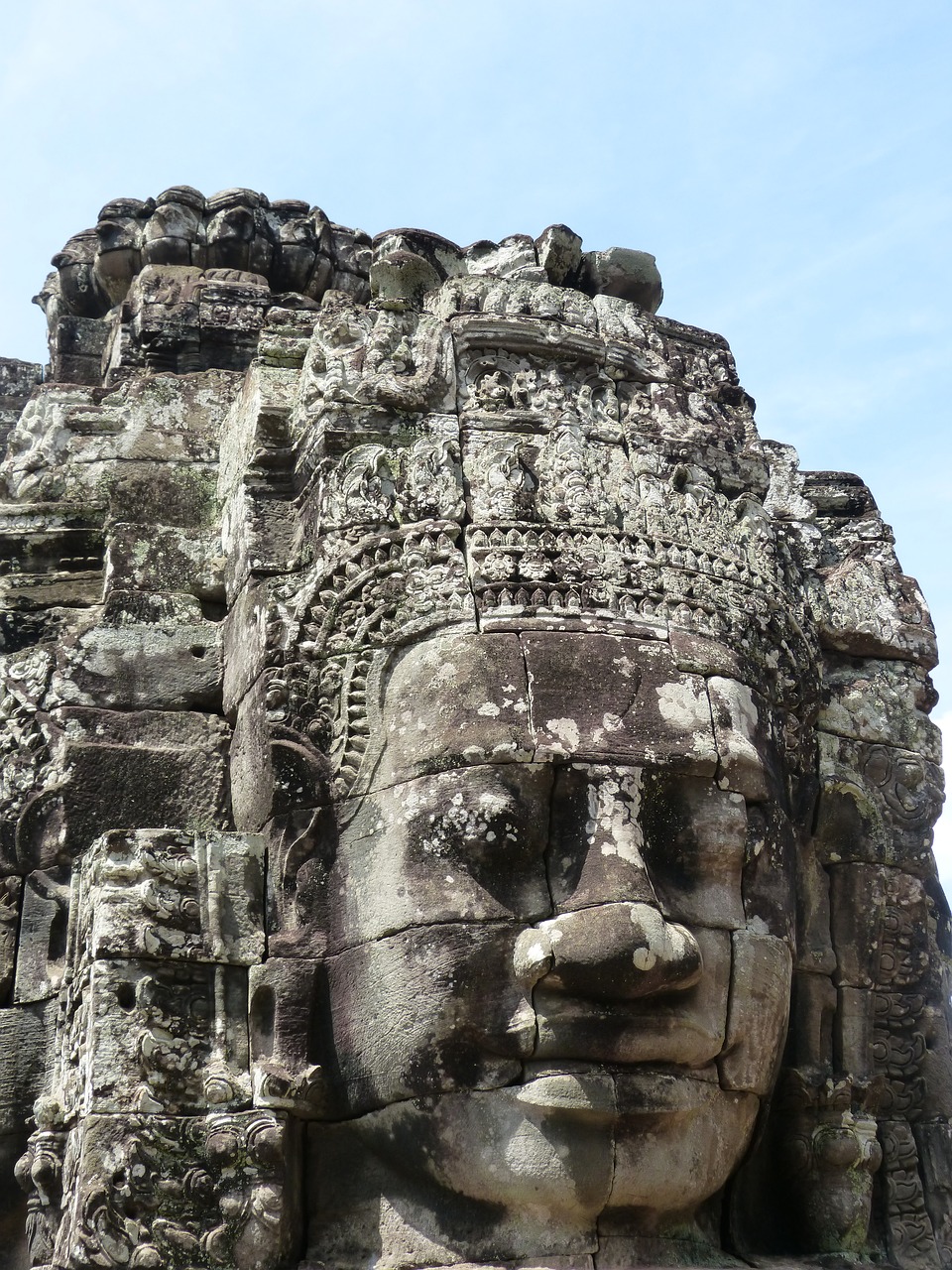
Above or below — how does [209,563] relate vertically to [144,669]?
above

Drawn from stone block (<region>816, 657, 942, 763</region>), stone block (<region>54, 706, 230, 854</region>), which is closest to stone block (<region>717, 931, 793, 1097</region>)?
stone block (<region>816, 657, 942, 763</region>)

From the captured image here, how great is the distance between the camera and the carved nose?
5.80m

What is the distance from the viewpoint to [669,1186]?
5867 millimetres

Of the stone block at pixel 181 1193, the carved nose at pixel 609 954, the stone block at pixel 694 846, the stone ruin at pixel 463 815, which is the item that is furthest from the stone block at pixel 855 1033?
the stone block at pixel 181 1193

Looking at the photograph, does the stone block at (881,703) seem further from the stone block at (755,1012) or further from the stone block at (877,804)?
the stone block at (755,1012)

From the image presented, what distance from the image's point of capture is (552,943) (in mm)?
5855

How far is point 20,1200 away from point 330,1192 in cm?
124

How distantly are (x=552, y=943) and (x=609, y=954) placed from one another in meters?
0.20

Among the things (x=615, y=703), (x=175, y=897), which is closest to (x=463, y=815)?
(x=615, y=703)

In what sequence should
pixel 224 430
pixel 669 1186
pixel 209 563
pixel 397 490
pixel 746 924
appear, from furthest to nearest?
pixel 224 430 < pixel 209 563 < pixel 397 490 < pixel 746 924 < pixel 669 1186

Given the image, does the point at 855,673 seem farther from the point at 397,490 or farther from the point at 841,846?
the point at 397,490

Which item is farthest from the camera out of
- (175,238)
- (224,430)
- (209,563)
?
(175,238)

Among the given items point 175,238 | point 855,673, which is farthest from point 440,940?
point 175,238

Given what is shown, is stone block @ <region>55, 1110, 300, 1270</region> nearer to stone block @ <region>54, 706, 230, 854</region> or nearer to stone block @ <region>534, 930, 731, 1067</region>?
stone block @ <region>534, 930, 731, 1067</region>
